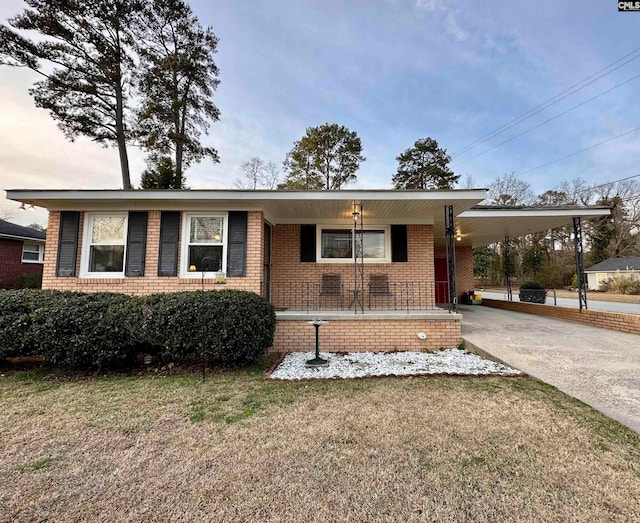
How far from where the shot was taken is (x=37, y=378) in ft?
13.8

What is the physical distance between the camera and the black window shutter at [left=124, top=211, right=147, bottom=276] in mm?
5844

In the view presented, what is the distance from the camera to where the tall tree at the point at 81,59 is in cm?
983

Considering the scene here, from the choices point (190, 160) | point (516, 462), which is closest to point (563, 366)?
point (516, 462)

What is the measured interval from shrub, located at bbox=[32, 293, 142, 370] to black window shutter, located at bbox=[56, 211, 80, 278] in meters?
1.83

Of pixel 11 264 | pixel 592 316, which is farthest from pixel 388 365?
pixel 11 264

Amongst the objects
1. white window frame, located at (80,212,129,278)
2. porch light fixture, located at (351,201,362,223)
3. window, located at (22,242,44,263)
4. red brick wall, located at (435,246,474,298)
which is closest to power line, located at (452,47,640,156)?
red brick wall, located at (435,246,474,298)

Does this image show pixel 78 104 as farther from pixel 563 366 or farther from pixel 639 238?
pixel 639 238

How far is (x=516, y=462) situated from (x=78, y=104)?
16.2m

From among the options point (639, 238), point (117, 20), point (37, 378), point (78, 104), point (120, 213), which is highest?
point (117, 20)

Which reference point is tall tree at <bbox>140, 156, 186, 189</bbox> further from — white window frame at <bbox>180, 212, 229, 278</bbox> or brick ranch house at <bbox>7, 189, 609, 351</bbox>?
white window frame at <bbox>180, 212, 229, 278</bbox>

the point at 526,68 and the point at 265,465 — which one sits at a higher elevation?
the point at 526,68

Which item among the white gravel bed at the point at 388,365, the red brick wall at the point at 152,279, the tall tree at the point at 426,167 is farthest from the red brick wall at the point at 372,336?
the tall tree at the point at 426,167

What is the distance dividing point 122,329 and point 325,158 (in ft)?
55.1

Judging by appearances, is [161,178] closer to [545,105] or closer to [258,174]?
[258,174]
